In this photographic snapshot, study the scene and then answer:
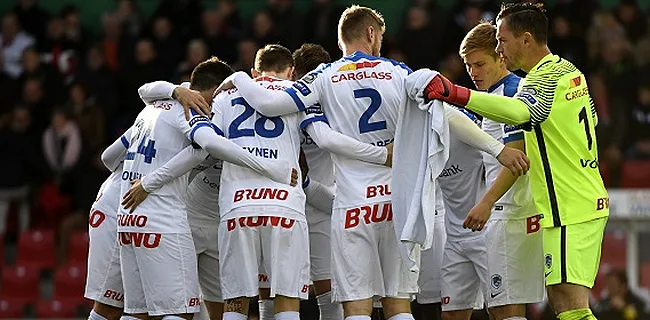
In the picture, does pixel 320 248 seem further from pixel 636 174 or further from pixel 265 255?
pixel 636 174

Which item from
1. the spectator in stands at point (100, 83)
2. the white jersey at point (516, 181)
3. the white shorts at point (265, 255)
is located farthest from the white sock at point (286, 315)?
the spectator in stands at point (100, 83)

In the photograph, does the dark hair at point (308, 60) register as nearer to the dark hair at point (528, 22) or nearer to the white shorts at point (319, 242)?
the white shorts at point (319, 242)

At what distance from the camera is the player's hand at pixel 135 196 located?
955 centimetres

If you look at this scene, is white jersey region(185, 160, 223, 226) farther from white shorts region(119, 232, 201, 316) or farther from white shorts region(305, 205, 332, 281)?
white shorts region(305, 205, 332, 281)

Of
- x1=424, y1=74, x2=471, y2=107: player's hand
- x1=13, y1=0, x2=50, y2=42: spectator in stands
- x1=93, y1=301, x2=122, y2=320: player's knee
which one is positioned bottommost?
x1=93, y1=301, x2=122, y2=320: player's knee

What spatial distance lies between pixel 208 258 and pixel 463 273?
2.01 metres

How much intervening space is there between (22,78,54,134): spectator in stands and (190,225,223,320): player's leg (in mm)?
8678

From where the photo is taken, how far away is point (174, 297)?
9.43 meters

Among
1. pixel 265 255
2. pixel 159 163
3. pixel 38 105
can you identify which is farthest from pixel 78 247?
pixel 265 255

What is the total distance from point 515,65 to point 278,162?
1791 mm

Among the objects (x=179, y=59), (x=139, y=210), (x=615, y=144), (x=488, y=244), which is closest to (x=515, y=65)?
(x=488, y=244)

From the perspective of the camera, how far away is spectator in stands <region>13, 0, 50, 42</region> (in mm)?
19344

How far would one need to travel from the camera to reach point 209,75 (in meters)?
10.1

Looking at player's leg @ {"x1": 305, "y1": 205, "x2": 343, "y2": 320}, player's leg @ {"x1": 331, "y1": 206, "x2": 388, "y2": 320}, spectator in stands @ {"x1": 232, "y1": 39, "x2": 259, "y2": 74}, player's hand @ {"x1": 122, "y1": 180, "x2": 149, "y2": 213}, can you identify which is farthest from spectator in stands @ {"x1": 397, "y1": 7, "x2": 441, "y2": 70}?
player's leg @ {"x1": 331, "y1": 206, "x2": 388, "y2": 320}
